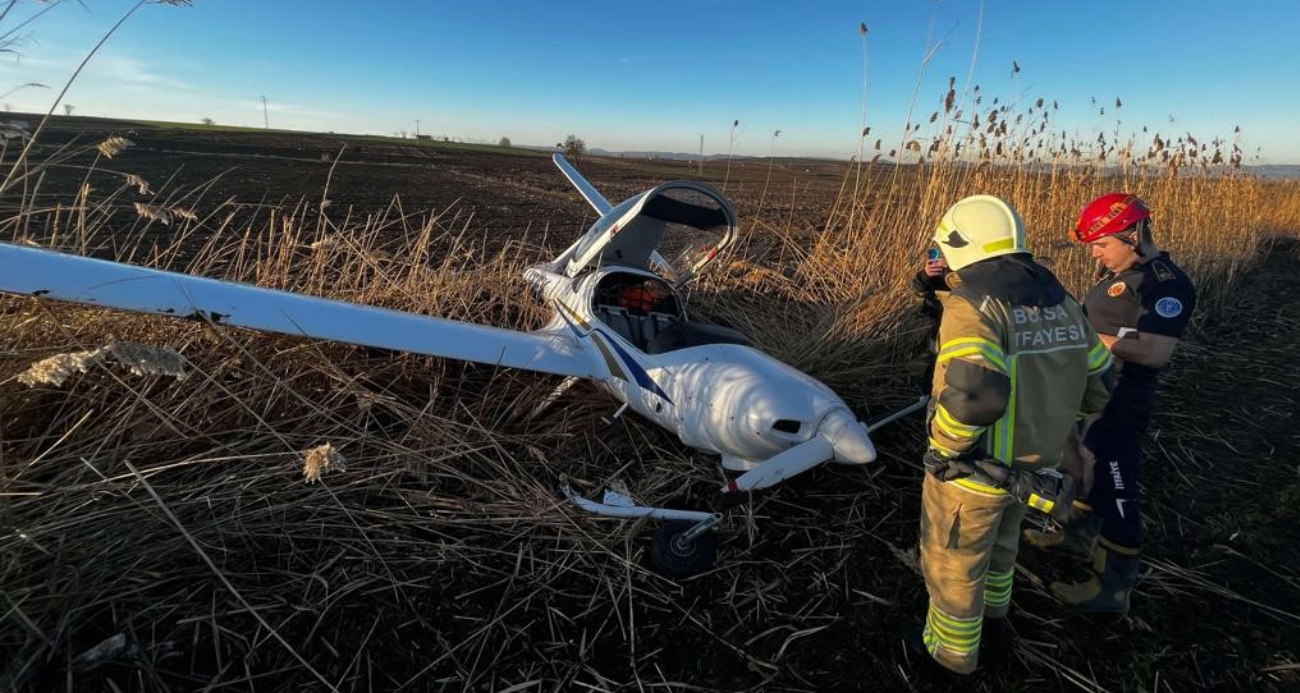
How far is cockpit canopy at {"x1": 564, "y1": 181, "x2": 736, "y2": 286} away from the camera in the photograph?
4453 millimetres

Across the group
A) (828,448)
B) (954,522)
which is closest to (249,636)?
(828,448)

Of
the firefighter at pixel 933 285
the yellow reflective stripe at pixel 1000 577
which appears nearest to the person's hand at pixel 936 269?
the firefighter at pixel 933 285

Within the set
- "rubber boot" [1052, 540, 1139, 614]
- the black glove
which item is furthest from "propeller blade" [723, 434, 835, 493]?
"rubber boot" [1052, 540, 1139, 614]

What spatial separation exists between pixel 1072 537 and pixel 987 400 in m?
2.01

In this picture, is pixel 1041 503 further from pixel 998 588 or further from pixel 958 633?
pixel 998 588

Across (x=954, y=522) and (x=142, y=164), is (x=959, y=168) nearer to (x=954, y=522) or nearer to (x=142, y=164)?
(x=954, y=522)

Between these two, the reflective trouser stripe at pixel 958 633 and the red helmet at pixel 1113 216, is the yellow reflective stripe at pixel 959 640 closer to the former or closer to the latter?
the reflective trouser stripe at pixel 958 633

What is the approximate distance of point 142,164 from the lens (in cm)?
2255

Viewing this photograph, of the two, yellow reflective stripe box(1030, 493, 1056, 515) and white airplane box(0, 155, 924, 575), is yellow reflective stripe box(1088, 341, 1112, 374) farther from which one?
white airplane box(0, 155, 924, 575)

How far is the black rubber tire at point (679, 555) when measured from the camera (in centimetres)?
289

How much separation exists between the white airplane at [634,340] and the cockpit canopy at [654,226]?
0.06 ft

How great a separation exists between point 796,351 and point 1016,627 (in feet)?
8.11

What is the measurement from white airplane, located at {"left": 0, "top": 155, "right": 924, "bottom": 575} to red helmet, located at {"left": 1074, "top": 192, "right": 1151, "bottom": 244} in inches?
51.8

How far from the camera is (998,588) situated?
265cm
